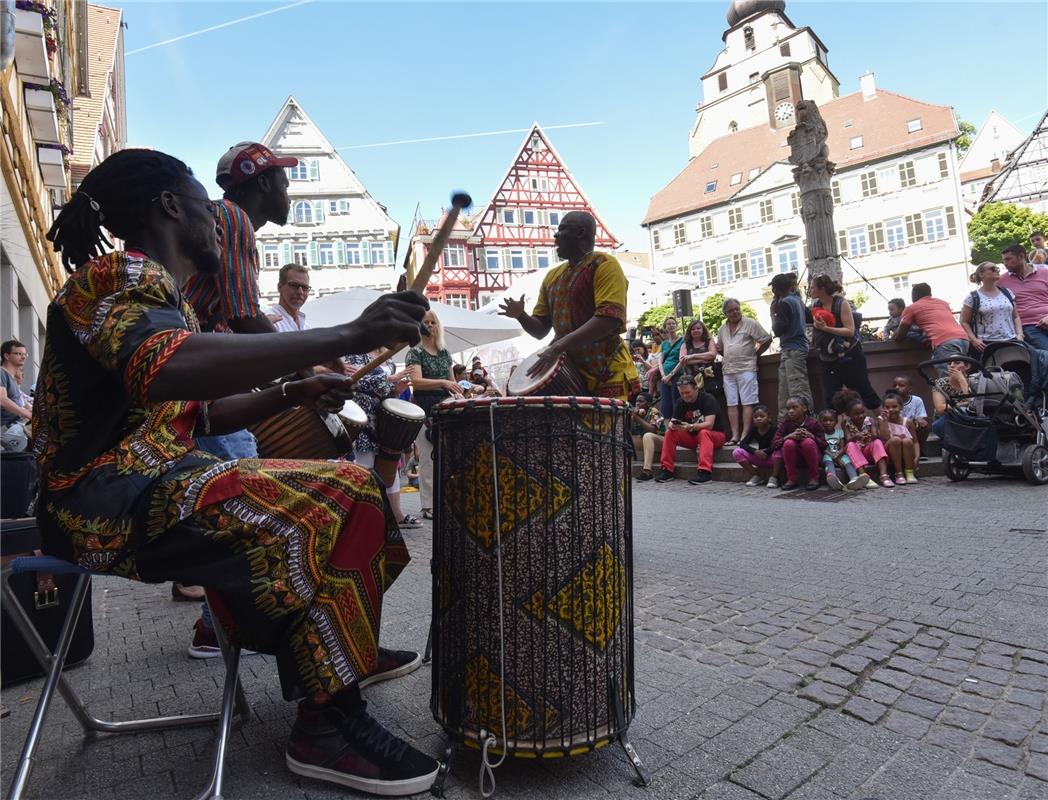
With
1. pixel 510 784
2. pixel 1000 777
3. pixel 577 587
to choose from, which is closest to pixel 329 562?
pixel 577 587

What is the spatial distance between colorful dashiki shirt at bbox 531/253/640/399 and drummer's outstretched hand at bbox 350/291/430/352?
190cm

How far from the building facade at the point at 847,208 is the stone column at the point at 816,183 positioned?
101ft

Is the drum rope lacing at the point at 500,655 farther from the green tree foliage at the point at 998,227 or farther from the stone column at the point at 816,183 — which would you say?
the green tree foliage at the point at 998,227

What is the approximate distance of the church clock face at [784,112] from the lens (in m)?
64.4

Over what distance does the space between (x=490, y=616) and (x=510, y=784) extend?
45 cm

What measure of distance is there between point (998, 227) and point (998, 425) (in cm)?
4356

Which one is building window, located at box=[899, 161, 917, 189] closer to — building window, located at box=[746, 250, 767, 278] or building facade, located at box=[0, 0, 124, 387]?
building window, located at box=[746, 250, 767, 278]

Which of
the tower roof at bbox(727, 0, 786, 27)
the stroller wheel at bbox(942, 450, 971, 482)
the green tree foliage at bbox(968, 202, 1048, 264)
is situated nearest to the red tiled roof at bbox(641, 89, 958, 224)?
the green tree foliage at bbox(968, 202, 1048, 264)

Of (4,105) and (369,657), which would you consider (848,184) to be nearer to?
(4,105)

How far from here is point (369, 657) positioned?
1.87 meters

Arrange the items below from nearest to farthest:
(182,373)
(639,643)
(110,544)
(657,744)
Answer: (182,373), (110,544), (657,744), (639,643)

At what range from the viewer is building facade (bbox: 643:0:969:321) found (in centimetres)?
4456

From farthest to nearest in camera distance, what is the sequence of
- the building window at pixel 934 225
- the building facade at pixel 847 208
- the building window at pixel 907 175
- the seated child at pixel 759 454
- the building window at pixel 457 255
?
1. the building window at pixel 457 255
2. the building window at pixel 907 175
3. the building facade at pixel 847 208
4. the building window at pixel 934 225
5. the seated child at pixel 759 454

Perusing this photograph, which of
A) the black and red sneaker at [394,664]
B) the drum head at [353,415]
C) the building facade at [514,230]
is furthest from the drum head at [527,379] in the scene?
the building facade at [514,230]
